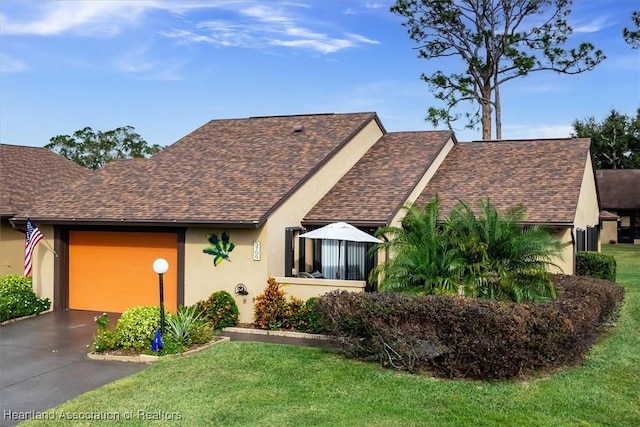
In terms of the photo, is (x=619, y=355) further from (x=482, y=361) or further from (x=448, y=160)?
(x=448, y=160)

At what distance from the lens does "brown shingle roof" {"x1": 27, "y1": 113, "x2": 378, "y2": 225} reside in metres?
14.4

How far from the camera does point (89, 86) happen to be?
22.3 meters

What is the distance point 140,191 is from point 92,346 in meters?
5.94

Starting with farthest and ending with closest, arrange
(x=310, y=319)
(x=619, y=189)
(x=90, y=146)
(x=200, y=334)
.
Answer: (x=90, y=146)
(x=619, y=189)
(x=310, y=319)
(x=200, y=334)

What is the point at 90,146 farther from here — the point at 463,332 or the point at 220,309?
the point at 463,332

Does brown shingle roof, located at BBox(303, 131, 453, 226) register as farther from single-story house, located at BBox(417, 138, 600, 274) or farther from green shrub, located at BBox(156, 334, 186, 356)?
green shrub, located at BBox(156, 334, 186, 356)

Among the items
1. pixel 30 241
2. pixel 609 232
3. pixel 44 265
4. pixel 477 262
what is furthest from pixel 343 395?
pixel 609 232

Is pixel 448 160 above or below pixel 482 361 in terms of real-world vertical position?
above

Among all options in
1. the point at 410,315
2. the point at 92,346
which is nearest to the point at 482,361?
the point at 410,315

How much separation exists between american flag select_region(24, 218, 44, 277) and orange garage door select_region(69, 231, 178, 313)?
104cm

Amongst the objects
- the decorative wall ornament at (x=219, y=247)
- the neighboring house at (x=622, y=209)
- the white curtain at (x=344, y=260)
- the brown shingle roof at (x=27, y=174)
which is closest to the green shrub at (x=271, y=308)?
the decorative wall ornament at (x=219, y=247)

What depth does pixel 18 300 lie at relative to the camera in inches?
575

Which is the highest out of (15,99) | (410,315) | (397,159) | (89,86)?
(89,86)

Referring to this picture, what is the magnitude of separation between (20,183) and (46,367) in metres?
12.0
